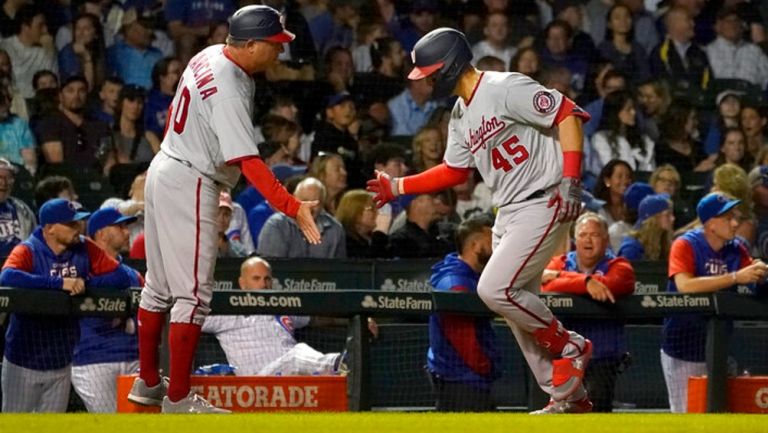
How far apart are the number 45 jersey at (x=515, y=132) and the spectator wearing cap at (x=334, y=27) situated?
23.0ft

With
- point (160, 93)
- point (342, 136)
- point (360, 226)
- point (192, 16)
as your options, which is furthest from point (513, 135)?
point (192, 16)

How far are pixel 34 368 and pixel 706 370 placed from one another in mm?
3757

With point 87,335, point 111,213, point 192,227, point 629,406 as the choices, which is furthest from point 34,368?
point 629,406

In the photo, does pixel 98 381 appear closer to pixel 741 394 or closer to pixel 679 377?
pixel 679 377

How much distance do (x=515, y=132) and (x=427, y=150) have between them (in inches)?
200

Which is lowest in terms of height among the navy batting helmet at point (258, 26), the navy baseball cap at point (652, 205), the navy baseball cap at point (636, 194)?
the navy baseball cap at point (652, 205)

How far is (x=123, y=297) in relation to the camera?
28.3 feet

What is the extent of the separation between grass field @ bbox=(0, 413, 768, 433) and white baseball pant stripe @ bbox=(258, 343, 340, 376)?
7.06 feet

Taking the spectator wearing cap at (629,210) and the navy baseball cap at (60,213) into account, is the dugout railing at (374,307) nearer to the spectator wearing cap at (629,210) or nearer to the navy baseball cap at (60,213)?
the navy baseball cap at (60,213)

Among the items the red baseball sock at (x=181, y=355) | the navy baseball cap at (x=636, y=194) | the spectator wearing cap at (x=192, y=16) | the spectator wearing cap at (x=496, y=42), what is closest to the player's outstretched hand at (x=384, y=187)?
the red baseball sock at (x=181, y=355)

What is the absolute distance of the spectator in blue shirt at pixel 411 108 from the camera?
14.1 meters

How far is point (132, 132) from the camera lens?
13.1 meters

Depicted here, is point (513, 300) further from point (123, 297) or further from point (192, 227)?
point (123, 297)

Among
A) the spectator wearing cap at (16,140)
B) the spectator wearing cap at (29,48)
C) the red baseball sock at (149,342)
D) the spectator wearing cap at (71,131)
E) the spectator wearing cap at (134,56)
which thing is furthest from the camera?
the spectator wearing cap at (134,56)
